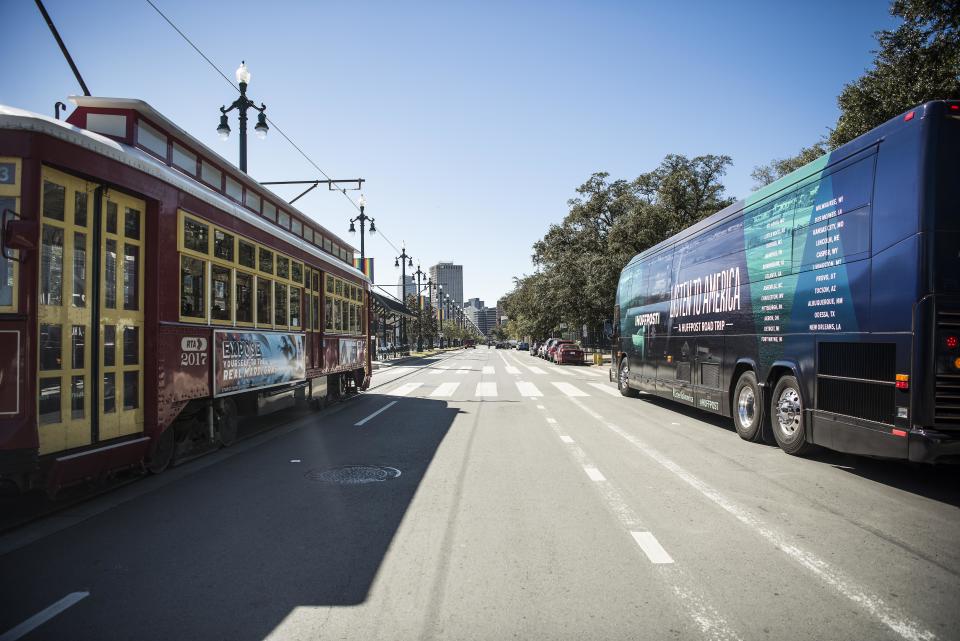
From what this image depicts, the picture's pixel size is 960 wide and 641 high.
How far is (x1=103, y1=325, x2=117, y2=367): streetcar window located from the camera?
18.9 ft

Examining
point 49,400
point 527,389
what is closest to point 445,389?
point 527,389

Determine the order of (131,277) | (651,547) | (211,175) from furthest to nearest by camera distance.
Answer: (211,175)
(131,277)
(651,547)

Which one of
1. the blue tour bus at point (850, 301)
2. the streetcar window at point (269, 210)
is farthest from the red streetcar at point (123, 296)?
the blue tour bus at point (850, 301)

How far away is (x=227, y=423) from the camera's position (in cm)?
867

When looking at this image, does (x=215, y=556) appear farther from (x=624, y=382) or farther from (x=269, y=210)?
(x=624, y=382)

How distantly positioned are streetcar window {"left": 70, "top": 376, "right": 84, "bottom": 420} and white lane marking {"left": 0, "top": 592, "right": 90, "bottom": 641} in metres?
2.18

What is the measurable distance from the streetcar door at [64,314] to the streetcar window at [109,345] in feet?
0.75

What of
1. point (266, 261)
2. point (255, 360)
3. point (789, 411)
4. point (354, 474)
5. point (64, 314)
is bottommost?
point (354, 474)

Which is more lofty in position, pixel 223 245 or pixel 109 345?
pixel 223 245

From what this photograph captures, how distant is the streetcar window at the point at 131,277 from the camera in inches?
241

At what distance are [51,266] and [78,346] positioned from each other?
0.77m

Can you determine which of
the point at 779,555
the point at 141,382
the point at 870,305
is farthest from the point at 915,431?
the point at 141,382

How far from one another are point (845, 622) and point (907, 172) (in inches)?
182

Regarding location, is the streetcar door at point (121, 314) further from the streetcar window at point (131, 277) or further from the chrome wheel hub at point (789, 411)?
the chrome wheel hub at point (789, 411)
